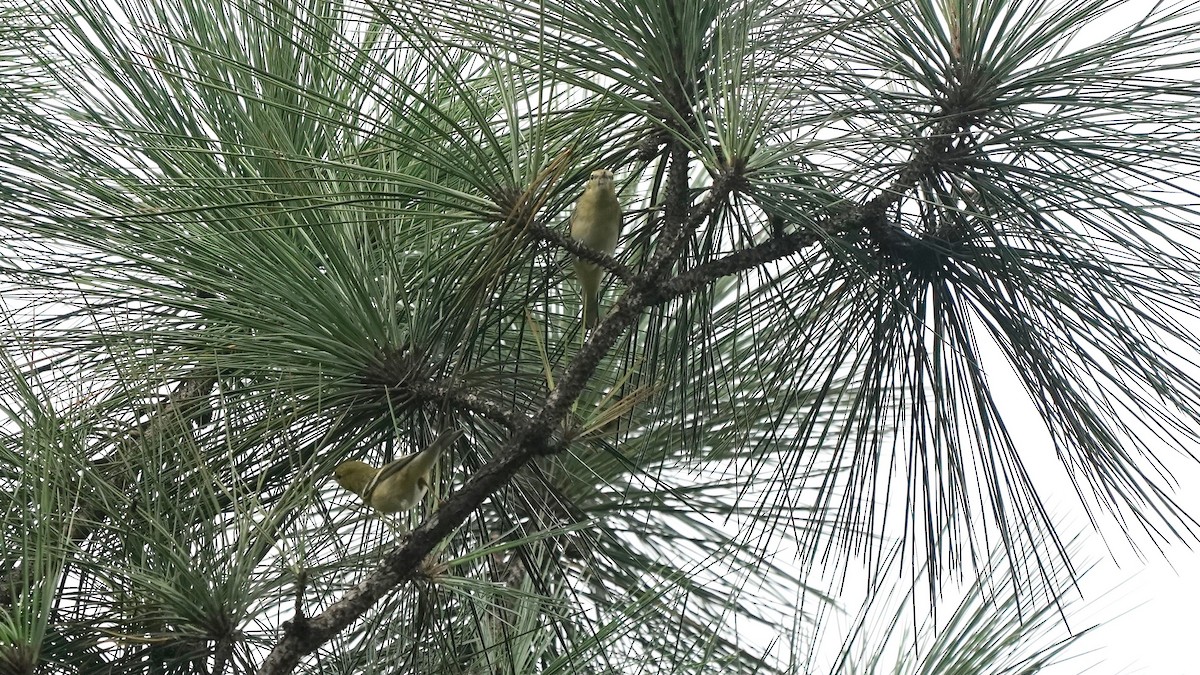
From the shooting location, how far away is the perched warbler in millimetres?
875

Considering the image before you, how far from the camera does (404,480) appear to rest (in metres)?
0.89

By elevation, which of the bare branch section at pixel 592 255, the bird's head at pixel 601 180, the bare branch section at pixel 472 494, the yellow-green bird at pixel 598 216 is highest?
the bird's head at pixel 601 180

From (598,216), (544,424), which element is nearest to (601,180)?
(598,216)

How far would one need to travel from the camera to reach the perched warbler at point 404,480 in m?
0.88

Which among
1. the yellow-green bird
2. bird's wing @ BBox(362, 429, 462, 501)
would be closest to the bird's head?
the yellow-green bird

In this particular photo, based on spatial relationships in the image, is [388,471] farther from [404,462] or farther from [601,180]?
[601,180]

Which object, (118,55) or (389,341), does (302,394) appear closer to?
(389,341)

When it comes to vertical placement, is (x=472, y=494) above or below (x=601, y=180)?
below

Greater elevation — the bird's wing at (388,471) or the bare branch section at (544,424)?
the bird's wing at (388,471)

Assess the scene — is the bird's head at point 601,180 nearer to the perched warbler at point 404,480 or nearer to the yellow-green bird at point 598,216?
the yellow-green bird at point 598,216

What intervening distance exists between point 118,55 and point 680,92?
510 millimetres

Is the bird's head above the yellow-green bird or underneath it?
above

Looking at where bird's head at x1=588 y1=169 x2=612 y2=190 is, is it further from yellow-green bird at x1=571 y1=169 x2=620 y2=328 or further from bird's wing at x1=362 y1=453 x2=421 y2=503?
bird's wing at x1=362 y1=453 x2=421 y2=503

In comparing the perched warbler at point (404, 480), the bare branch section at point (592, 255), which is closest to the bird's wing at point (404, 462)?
the perched warbler at point (404, 480)
